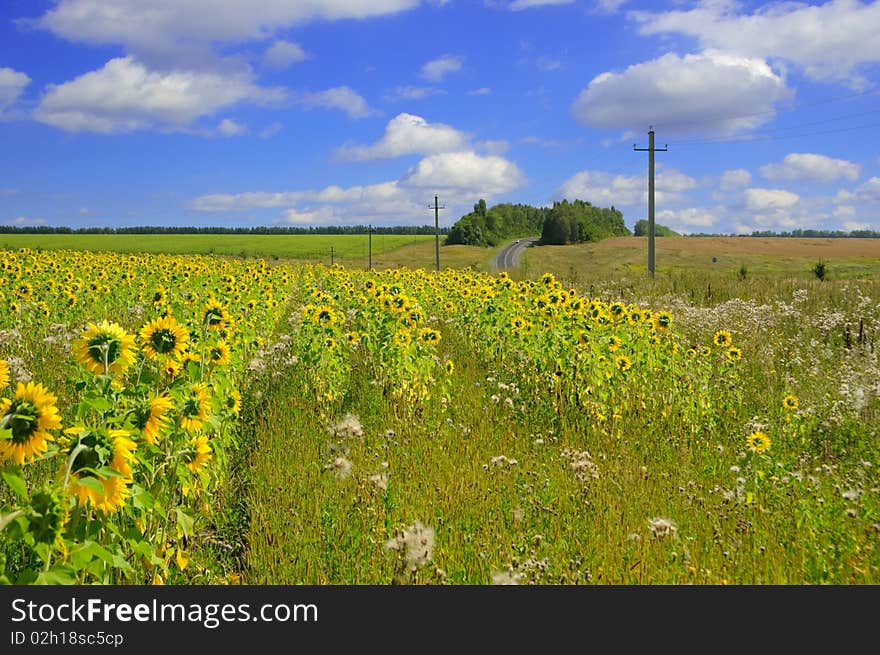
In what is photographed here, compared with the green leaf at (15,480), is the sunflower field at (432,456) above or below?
below

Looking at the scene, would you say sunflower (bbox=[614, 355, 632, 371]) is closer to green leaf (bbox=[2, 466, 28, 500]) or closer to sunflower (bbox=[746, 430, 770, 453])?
sunflower (bbox=[746, 430, 770, 453])

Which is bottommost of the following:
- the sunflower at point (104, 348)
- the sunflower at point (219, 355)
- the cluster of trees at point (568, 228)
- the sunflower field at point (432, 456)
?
the sunflower field at point (432, 456)

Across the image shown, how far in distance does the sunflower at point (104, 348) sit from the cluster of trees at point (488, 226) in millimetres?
93033

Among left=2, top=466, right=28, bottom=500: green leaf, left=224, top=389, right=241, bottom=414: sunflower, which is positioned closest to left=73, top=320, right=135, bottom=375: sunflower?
left=2, top=466, right=28, bottom=500: green leaf

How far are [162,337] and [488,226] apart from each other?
101 metres

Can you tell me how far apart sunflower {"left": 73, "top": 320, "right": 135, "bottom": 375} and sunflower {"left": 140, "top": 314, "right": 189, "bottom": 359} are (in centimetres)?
51

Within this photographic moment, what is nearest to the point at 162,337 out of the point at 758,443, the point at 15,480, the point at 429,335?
the point at 15,480

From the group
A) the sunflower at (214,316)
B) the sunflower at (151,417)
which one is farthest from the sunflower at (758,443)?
the sunflower at (214,316)

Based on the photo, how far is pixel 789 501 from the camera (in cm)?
475

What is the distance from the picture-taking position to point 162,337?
4.07m

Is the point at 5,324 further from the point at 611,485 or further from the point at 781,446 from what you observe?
the point at 781,446

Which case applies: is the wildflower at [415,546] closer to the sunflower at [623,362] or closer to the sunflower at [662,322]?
the sunflower at [623,362]

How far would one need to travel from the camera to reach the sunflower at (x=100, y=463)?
97.3 inches

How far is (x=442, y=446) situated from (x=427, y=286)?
10006 millimetres
